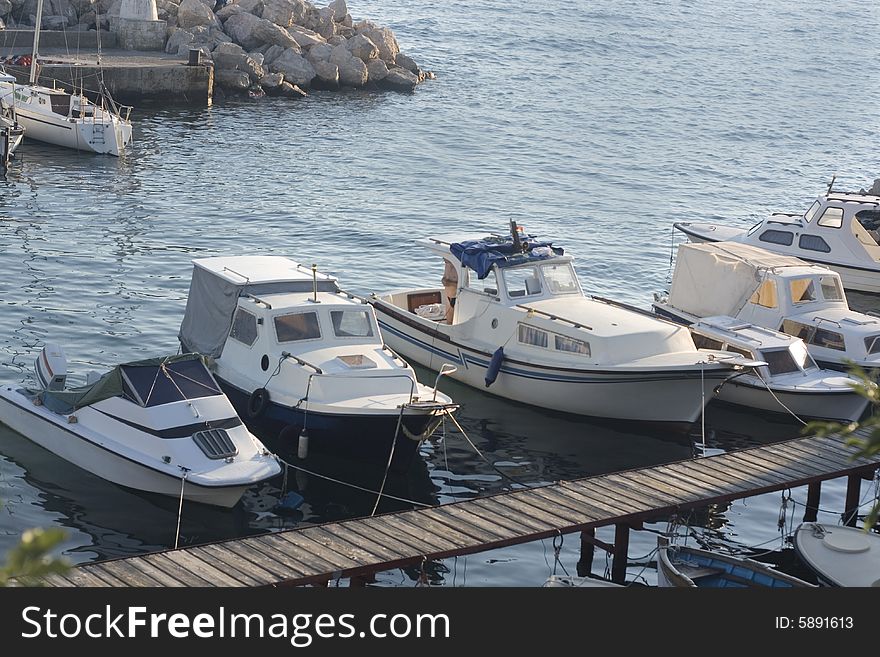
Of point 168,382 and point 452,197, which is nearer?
point 168,382

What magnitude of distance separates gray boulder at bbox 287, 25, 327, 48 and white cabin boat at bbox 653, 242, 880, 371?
3753 centimetres

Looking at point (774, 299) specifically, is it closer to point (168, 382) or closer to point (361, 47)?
point (168, 382)

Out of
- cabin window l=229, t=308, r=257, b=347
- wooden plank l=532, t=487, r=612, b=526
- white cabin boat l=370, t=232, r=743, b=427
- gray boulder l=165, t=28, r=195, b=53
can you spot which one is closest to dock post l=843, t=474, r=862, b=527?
white cabin boat l=370, t=232, r=743, b=427

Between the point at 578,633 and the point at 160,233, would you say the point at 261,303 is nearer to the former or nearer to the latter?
the point at 578,633

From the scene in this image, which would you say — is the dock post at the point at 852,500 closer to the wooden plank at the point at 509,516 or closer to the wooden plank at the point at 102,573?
the wooden plank at the point at 509,516

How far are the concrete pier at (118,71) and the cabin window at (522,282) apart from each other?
30787 millimetres

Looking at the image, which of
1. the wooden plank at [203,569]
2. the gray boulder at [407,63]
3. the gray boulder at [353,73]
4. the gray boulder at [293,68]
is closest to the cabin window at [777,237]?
the wooden plank at [203,569]

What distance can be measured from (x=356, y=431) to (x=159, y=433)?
10.8ft

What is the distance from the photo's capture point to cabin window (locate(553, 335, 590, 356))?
24.4 m

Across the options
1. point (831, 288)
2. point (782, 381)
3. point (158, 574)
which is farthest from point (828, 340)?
point (158, 574)

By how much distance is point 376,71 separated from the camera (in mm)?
64938

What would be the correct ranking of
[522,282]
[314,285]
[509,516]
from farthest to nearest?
[522,282], [314,285], [509,516]

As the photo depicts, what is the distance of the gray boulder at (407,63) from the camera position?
67.6 metres

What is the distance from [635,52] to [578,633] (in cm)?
7424
